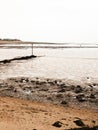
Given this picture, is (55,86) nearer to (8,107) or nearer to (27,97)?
(27,97)

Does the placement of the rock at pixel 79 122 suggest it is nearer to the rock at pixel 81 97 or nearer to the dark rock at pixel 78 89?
the rock at pixel 81 97

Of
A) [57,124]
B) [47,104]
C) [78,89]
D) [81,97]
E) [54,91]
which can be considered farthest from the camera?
[78,89]

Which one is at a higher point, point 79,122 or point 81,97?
point 79,122

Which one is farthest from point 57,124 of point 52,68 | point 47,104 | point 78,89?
point 52,68

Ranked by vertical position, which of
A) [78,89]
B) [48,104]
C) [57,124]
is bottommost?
[48,104]

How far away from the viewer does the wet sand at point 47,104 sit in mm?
12875

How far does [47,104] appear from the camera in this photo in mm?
17359

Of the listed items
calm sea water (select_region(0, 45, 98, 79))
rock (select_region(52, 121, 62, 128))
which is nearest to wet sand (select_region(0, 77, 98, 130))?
rock (select_region(52, 121, 62, 128))

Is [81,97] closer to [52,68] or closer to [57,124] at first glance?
[57,124]

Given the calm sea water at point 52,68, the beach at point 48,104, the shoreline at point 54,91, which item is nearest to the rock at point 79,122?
the beach at point 48,104

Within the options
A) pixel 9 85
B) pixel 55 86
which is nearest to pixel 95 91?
pixel 55 86

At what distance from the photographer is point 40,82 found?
2473 cm

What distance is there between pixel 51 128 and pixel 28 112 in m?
2.58

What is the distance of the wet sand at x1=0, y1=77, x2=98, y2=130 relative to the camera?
1288 cm
